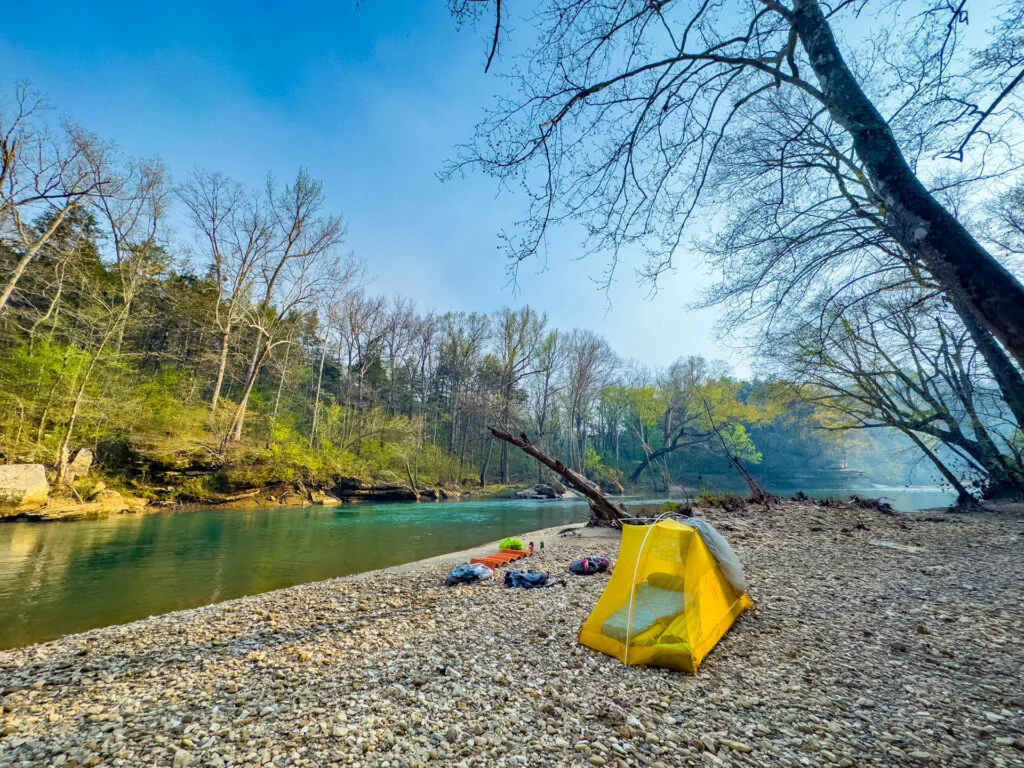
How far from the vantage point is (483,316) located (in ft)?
115

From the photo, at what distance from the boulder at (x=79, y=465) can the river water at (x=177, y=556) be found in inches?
110

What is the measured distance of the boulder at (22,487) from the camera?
12.2 meters

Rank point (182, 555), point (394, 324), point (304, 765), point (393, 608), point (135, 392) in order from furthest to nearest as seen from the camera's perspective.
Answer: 1. point (394, 324)
2. point (135, 392)
3. point (182, 555)
4. point (393, 608)
5. point (304, 765)

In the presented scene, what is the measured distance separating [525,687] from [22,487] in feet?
58.3

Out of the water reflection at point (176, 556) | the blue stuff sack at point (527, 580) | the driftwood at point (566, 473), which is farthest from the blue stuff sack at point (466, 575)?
the water reflection at point (176, 556)

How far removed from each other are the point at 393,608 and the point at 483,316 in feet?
102

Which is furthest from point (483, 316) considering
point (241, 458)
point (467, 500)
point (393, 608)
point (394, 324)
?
point (393, 608)

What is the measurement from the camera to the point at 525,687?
9.55ft

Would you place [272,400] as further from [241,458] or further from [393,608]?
[393,608]

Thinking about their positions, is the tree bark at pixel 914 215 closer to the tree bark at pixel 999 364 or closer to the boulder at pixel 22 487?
the tree bark at pixel 999 364

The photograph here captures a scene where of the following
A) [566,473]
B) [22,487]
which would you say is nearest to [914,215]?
[566,473]

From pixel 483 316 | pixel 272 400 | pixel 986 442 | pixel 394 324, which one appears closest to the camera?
pixel 986 442

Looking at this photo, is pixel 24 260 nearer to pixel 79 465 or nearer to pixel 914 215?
pixel 79 465

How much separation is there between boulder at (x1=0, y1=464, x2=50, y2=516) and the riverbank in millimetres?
12396
